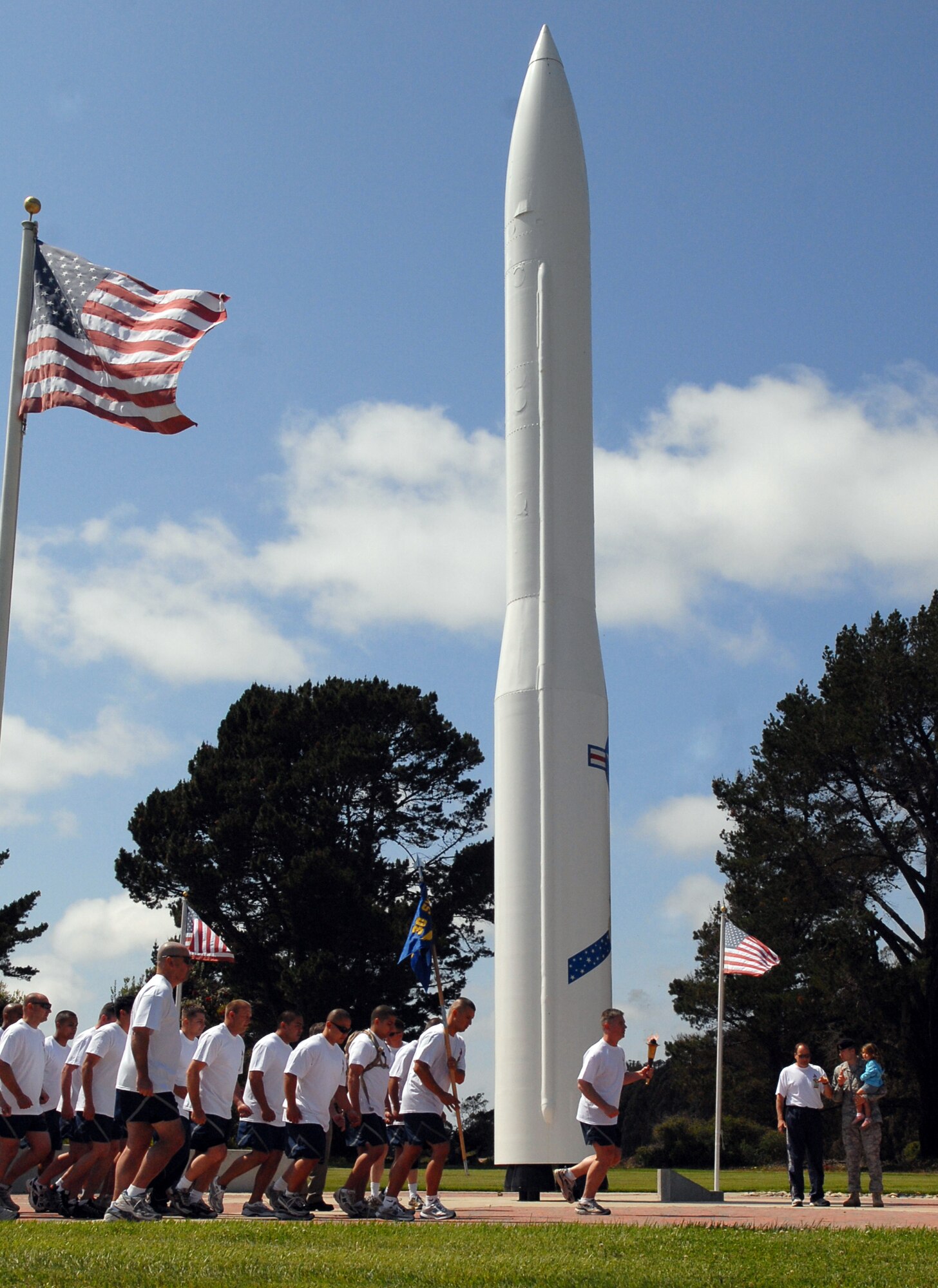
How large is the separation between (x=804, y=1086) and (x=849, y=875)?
23.0 meters

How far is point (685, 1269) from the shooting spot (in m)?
6.71

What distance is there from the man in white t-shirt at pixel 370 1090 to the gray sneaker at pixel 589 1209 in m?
1.69

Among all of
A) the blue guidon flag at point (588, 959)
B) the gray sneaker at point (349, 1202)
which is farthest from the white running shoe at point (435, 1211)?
the blue guidon flag at point (588, 959)

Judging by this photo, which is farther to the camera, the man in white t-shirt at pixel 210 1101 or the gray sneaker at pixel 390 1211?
the gray sneaker at pixel 390 1211

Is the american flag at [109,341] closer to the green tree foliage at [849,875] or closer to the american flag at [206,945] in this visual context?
the american flag at [206,945]

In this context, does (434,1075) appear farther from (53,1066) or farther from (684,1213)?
(53,1066)

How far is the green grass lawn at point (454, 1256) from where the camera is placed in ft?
20.5

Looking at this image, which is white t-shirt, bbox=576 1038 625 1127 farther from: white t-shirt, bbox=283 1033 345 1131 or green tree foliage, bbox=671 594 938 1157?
green tree foliage, bbox=671 594 938 1157

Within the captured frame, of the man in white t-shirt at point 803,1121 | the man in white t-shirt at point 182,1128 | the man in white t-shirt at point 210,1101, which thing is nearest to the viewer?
the man in white t-shirt at point 182,1128

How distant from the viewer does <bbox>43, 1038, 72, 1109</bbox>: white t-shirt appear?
12906 mm

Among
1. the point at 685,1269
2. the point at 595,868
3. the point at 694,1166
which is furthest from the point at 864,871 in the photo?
the point at 685,1269

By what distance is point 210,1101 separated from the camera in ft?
35.3

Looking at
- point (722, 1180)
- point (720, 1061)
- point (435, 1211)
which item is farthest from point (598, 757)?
point (722, 1180)

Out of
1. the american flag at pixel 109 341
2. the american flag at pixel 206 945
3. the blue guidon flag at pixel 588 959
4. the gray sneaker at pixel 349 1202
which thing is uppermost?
the american flag at pixel 109 341
